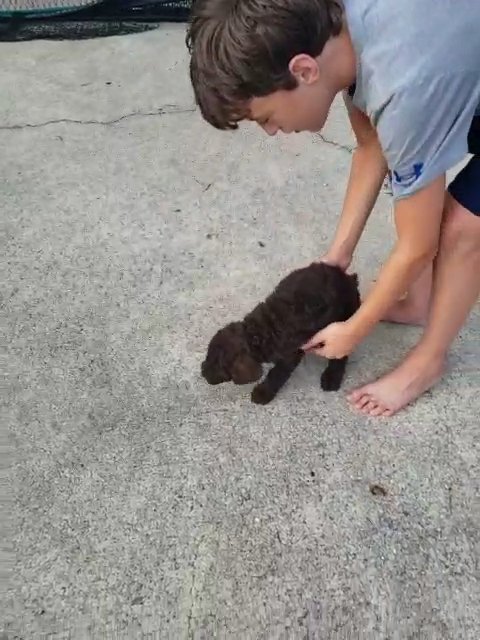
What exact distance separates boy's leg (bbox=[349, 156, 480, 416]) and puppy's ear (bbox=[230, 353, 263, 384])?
0.82 feet

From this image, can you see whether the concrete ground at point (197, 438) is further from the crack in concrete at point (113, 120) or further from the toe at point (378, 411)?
the crack in concrete at point (113, 120)

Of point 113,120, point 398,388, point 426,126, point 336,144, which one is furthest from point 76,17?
point 426,126

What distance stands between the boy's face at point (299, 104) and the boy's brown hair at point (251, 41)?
0.02 metres

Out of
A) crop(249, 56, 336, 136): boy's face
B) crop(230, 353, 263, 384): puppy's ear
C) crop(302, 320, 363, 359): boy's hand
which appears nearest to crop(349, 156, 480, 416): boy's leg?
crop(302, 320, 363, 359): boy's hand

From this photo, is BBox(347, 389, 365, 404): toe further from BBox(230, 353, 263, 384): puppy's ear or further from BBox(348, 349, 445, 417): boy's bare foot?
BBox(230, 353, 263, 384): puppy's ear

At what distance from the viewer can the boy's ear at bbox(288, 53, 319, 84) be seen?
4.36 ft

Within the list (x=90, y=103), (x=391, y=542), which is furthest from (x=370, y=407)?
(x=90, y=103)

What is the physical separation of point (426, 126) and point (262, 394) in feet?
2.44

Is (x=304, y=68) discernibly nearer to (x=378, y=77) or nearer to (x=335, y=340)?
(x=378, y=77)

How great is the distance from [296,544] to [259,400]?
1.25ft

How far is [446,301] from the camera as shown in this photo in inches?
67.7

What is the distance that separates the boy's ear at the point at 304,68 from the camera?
4.36 feet

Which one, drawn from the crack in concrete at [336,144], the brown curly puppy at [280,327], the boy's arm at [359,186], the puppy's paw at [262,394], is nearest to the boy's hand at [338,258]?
the boy's arm at [359,186]

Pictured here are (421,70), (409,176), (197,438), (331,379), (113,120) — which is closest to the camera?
(421,70)
